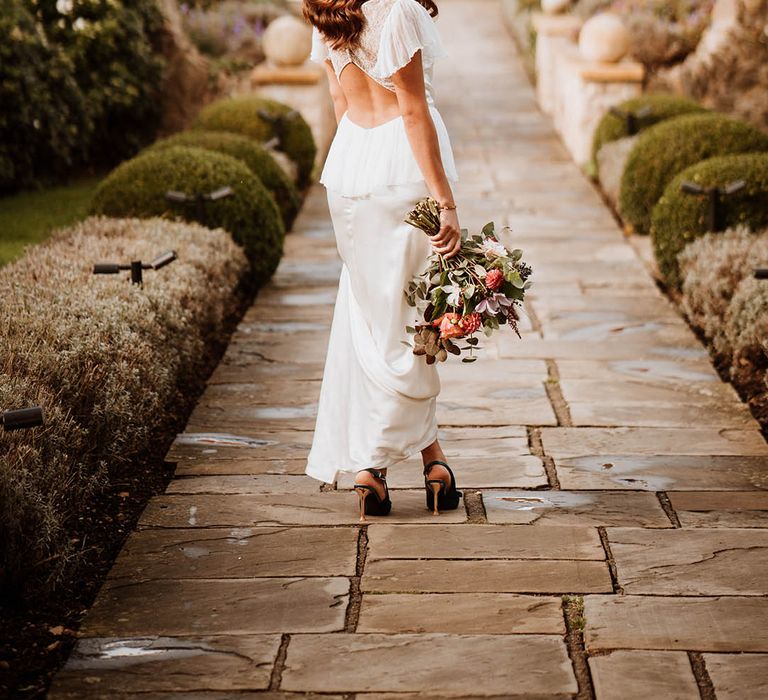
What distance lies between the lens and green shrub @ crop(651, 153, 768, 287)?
6.82 m

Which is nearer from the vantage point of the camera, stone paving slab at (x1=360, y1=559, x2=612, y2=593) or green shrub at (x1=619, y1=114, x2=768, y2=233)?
stone paving slab at (x1=360, y1=559, x2=612, y2=593)

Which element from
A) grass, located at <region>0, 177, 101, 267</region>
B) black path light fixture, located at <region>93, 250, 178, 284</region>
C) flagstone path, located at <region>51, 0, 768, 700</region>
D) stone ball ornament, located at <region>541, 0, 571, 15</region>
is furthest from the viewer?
stone ball ornament, located at <region>541, 0, 571, 15</region>

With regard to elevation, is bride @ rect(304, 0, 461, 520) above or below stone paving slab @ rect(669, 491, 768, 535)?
above

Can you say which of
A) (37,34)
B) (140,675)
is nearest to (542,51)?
(37,34)

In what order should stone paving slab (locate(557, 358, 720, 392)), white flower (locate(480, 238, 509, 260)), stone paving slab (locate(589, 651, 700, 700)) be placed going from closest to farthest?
stone paving slab (locate(589, 651, 700, 700))
white flower (locate(480, 238, 509, 260))
stone paving slab (locate(557, 358, 720, 392))

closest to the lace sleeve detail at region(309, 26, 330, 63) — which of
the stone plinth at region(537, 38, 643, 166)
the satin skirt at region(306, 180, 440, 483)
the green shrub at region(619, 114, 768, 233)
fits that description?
the satin skirt at region(306, 180, 440, 483)

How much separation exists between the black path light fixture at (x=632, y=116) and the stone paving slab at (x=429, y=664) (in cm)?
750

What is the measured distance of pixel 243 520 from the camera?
387 cm

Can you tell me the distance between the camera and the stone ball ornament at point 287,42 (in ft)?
37.0

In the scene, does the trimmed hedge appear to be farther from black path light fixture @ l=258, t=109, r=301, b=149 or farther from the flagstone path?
black path light fixture @ l=258, t=109, r=301, b=149

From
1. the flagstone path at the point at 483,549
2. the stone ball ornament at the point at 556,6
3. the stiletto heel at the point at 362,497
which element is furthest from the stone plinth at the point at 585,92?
the stiletto heel at the point at 362,497

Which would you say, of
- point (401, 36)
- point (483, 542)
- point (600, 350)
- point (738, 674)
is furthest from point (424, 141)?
point (600, 350)

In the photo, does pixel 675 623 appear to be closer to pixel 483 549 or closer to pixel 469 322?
pixel 483 549

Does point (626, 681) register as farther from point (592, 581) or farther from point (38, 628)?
point (38, 628)
